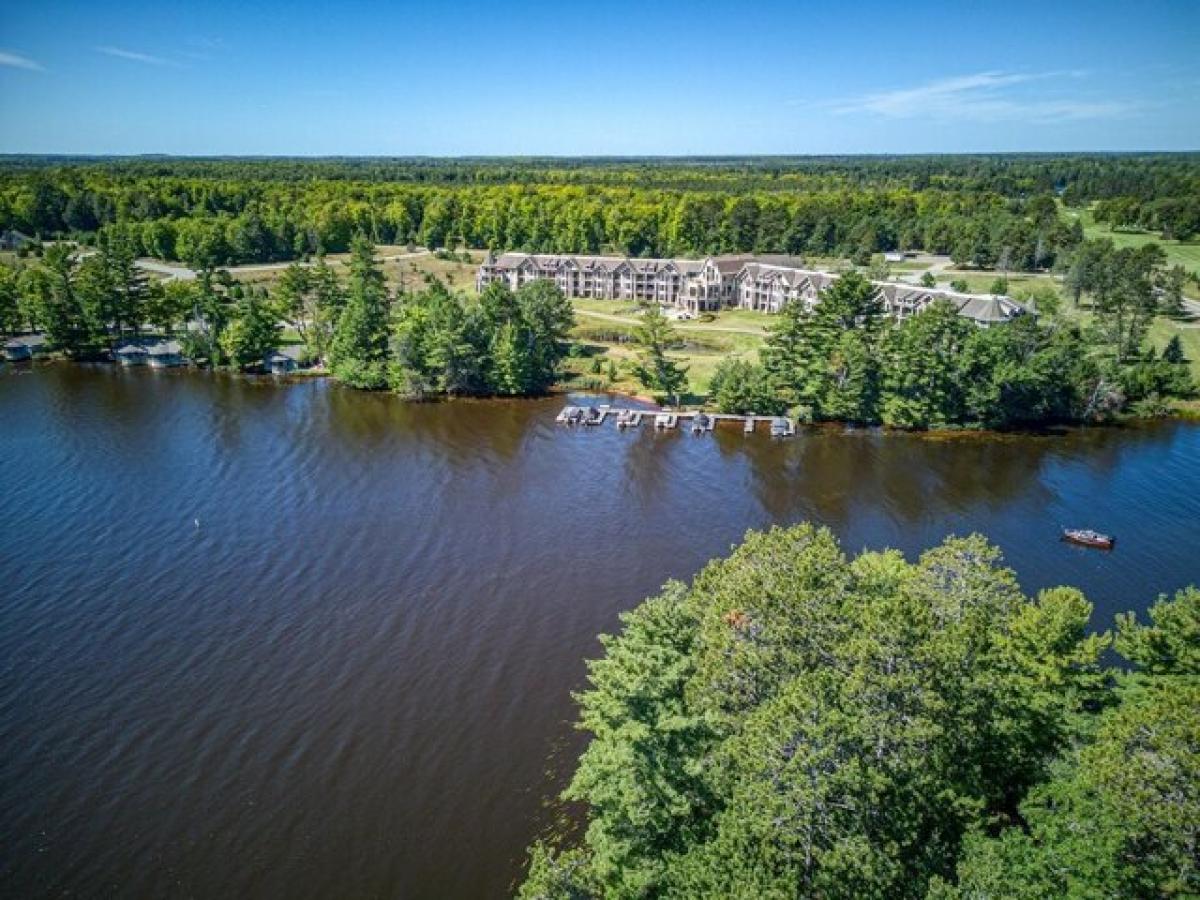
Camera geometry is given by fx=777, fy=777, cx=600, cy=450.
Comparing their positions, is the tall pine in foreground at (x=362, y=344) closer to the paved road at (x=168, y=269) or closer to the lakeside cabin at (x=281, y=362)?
the lakeside cabin at (x=281, y=362)

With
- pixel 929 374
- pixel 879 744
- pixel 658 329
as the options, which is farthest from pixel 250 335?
pixel 879 744

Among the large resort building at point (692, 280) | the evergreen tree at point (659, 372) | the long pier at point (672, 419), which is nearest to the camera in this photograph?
the long pier at point (672, 419)

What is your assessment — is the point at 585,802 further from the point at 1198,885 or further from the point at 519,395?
the point at 519,395

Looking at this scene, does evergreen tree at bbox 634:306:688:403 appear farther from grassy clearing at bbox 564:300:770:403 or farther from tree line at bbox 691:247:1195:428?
grassy clearing at bbox 564:300:770:403

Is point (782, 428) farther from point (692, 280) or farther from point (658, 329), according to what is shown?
point (692, 280)

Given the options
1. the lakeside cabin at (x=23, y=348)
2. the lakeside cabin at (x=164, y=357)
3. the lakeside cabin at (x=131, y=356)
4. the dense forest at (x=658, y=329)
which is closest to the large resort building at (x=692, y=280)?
the dense forest at (x=658, y=329)

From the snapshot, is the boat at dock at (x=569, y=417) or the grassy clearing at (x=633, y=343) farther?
the grassy clearing at (x=633, y=343)

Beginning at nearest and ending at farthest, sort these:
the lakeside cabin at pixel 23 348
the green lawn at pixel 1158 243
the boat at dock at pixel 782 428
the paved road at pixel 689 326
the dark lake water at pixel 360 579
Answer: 1. the dark lake water at pixel 360 579
2. the boat at dock at pixel 782 428
3. the lakeside cabin at pixel 23 348
4. the paved road at pixel 689 326
5. the green lawn at pixel 1158 243
